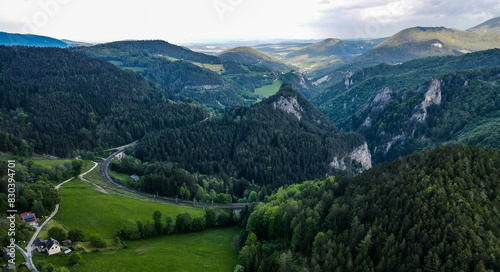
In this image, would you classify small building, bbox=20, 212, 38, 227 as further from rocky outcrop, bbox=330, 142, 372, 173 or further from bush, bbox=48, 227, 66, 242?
rocky outcrop, bbox=330, 142, 372, 173

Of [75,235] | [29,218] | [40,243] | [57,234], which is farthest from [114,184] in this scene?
[40,243]

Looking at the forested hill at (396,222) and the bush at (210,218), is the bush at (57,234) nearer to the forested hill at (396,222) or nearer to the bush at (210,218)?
the bush at (210,218)

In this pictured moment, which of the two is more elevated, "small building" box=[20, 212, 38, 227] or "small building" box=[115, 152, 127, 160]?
"small building" box=[20, 212, 38, 227]

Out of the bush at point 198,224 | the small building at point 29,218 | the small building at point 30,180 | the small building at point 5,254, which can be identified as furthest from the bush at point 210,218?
the small building at point 30,180

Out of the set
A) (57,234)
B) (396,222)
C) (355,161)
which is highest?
(396,222)

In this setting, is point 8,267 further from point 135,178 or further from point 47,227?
point 135,178

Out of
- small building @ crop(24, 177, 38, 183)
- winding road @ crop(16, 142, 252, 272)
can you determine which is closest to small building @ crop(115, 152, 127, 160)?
winding road @ crop(16, 142, 252, 272)

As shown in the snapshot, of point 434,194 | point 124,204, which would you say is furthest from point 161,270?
point 434,194
